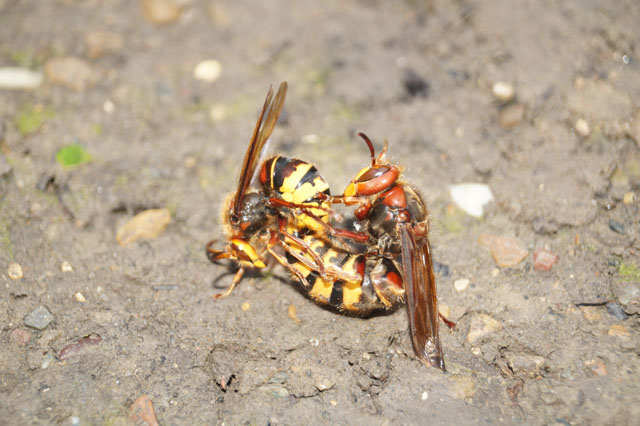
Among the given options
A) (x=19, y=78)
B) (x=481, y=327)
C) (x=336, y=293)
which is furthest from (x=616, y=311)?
(x=19, y=78)

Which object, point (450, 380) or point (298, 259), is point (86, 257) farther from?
point (450, 380)

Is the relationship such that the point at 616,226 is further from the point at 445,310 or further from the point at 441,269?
the point at 445,310

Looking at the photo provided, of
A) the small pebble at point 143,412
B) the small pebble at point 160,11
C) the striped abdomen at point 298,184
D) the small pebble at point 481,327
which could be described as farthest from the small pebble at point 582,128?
the small pebble at point 160,11

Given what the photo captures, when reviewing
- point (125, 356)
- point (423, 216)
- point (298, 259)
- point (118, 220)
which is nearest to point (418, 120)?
point (423, 216)

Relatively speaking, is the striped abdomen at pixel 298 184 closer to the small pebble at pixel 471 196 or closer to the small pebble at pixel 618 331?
the small pebble at pixel 471 196

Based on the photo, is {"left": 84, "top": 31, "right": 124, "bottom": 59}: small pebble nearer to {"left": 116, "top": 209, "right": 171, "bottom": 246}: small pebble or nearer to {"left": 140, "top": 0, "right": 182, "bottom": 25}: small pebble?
{"left": 140, "top": 0, "right": 182, "bottom": 25}: small pebble

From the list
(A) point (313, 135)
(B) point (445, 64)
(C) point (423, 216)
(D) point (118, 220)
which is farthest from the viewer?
(B) point (445, 64)

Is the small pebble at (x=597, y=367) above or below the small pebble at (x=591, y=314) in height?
below
